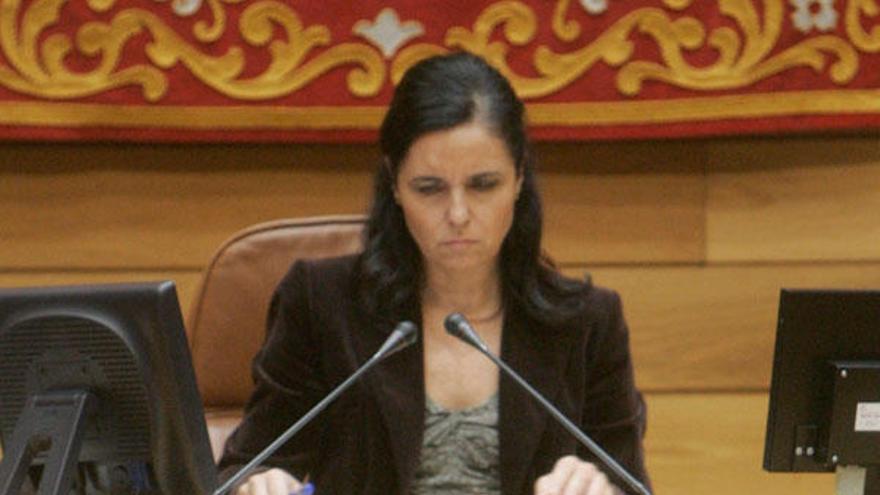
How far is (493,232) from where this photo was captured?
1317 millimetres

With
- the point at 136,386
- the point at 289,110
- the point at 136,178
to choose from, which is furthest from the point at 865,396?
the point at 136,178

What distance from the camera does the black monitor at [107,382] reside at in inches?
35.8

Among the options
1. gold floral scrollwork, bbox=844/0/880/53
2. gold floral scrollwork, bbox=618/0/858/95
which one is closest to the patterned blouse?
gold floral scrollwork, bbox=618/0/858/95

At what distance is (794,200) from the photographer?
183cm

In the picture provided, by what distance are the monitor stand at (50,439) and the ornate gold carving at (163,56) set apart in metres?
0.88

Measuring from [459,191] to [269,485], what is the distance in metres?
0.37

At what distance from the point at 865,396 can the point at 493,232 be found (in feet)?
1.30

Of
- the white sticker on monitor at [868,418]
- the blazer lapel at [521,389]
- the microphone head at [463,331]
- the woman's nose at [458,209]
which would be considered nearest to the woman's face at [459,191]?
the woman's nose at [458,209]

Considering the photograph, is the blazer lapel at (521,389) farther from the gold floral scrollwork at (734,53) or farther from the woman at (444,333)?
the gold floral scrollwork at (734,53)

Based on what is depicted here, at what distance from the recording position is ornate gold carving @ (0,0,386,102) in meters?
1.72

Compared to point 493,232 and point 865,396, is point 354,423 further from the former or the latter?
point 865,396

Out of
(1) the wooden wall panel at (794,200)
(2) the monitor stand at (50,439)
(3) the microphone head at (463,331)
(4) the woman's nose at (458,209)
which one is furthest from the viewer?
(1) the wooden wall panel at (794,200)

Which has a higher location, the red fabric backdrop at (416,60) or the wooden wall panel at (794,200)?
the red fabric backdrop at (416,60)

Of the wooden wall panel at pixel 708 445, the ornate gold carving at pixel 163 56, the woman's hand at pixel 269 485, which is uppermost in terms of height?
the ornate gold carving at pixel 163 56
